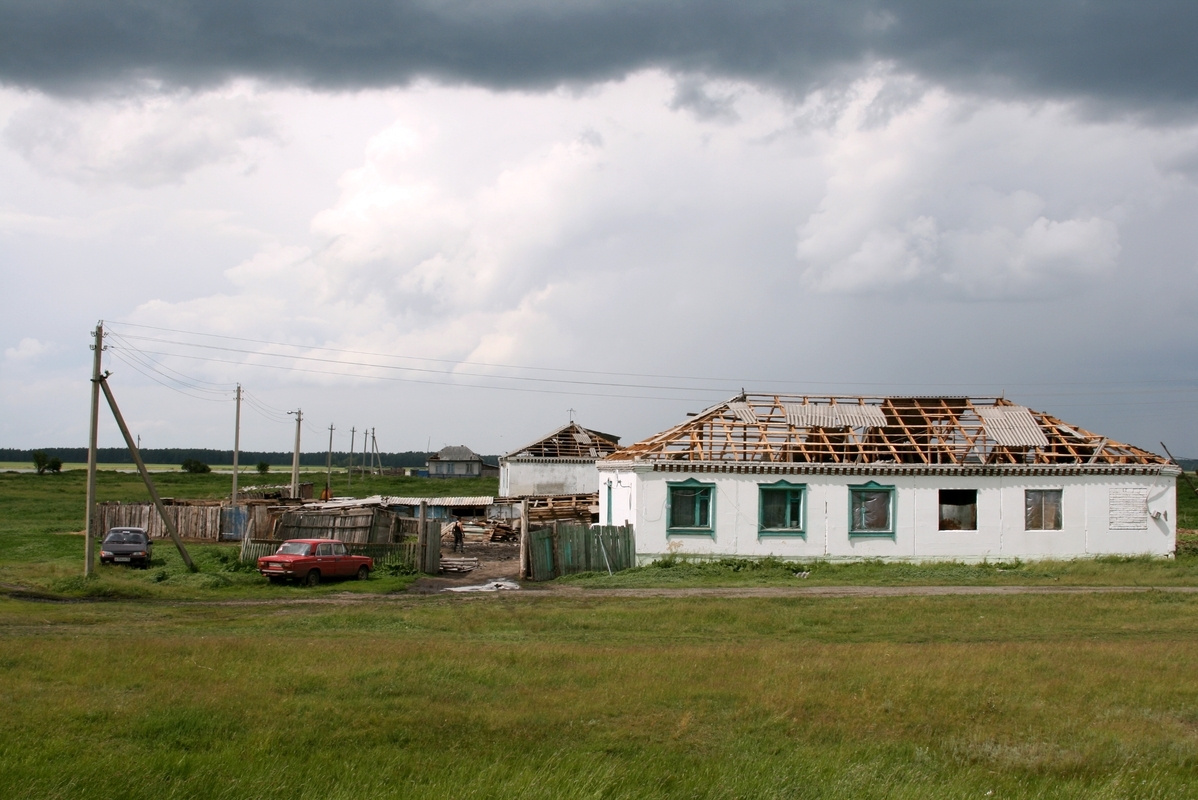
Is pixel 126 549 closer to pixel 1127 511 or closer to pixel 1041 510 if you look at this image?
pixel 1041 510

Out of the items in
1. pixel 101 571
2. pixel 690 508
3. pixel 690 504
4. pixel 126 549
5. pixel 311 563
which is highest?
pixel 690 504

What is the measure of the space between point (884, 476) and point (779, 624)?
1370 cm

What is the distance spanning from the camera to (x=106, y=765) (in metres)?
9.30

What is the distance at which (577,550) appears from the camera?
32.0m

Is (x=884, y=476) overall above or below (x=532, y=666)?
above

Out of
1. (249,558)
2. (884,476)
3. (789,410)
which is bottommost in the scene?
(249,558)

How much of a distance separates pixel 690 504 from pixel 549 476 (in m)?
33.2

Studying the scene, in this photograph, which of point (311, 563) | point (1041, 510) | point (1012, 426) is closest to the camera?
point (311, 563)

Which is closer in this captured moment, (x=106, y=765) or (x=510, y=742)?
(x=106, y=765)

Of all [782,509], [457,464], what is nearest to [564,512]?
[782,509]

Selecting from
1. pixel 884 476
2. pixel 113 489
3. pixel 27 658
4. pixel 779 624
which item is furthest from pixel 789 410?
pixel 113 489

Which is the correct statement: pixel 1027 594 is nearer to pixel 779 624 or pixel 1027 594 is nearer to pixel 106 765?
pixel 779 624

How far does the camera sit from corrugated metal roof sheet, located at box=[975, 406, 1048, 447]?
34.5 m

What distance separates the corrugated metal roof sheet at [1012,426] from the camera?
34469 mm
